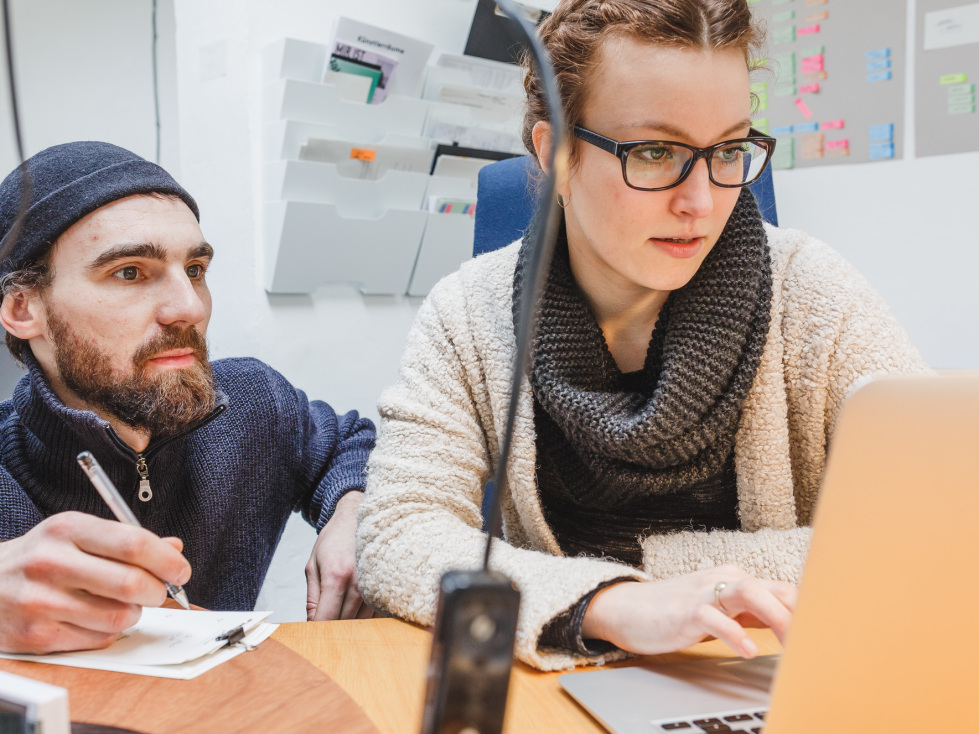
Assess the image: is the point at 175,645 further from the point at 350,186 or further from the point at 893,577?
the point at 350,186

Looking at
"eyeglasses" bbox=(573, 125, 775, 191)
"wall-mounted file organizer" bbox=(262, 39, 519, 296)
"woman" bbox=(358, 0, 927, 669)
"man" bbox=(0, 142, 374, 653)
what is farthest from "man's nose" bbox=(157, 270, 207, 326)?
"wall-mounted file organizer" bbox=(262, 39, 519, 296)

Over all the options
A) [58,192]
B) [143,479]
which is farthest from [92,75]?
[143,479]

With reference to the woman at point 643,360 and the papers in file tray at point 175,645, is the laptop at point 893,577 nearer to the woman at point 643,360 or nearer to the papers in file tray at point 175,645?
the woman at point 643,360

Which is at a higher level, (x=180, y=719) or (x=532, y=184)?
(x=532, y=184)

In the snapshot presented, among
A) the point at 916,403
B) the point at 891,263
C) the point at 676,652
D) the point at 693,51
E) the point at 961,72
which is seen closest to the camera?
the point at 916,403

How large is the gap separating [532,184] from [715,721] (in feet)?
2.82

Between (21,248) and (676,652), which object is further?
(21,248)

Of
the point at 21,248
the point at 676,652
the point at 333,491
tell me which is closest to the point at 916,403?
the point at 676,652

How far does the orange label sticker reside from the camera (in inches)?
74.0

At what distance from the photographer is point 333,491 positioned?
113 centimetres

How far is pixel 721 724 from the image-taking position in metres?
0.53

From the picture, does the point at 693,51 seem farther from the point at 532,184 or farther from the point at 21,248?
the point at 21,248

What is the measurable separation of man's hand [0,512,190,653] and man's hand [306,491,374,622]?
297 millimetres

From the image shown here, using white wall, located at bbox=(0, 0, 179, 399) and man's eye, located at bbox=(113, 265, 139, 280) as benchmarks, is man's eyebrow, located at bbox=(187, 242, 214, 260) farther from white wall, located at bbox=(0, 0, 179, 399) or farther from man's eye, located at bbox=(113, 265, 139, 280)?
white wall, located at bbox=(0, 0, 179, 399)
